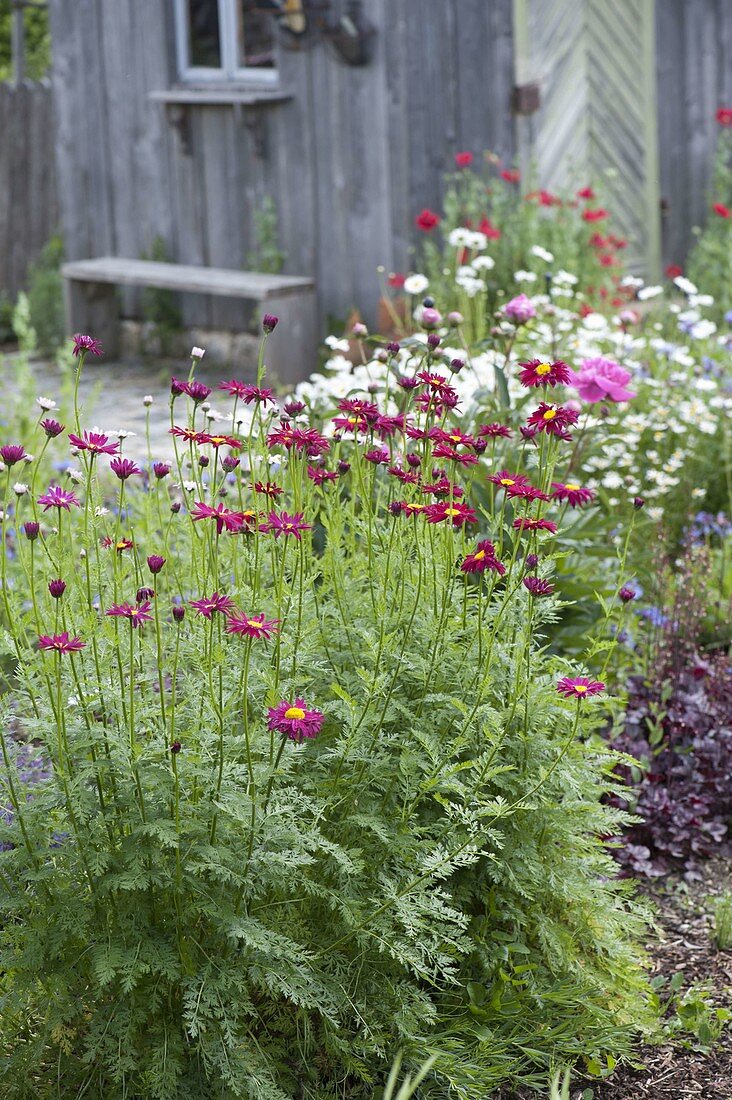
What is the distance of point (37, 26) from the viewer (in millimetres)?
15805

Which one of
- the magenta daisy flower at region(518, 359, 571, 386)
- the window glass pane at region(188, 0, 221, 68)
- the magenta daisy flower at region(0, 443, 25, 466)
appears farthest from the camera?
Answer: the window glass pane at region(188, 0, 221, 68)

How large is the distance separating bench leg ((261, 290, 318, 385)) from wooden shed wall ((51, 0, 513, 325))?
164 mm

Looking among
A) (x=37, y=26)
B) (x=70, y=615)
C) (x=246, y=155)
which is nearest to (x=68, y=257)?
(x=246, y=155)

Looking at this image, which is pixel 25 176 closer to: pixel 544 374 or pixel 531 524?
pixel 544 374

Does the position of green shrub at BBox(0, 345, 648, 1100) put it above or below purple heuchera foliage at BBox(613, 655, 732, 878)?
above

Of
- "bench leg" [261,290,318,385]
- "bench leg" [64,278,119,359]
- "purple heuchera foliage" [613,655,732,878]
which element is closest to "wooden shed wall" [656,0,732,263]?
"bench leg" [261,290,318,385]

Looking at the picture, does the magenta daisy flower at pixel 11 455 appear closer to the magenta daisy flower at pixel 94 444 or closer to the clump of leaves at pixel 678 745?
the magenta daisy flower at pixel 94 444

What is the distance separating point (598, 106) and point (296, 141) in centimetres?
185

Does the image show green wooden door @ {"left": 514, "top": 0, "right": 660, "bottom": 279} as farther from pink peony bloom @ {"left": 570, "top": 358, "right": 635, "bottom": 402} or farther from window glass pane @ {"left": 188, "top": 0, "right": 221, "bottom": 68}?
pink peony bloom @ {"left": 570, "top": 358, "right": 635, "bottom": 402}

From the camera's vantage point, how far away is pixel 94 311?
8305 millimetres

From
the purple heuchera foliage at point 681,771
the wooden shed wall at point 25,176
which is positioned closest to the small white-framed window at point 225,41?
the wooden shed wall at point 25,176

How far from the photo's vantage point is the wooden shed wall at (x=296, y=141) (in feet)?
22.0

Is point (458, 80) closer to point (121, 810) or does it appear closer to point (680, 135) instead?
point (680, 135)

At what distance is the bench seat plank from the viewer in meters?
6.97
